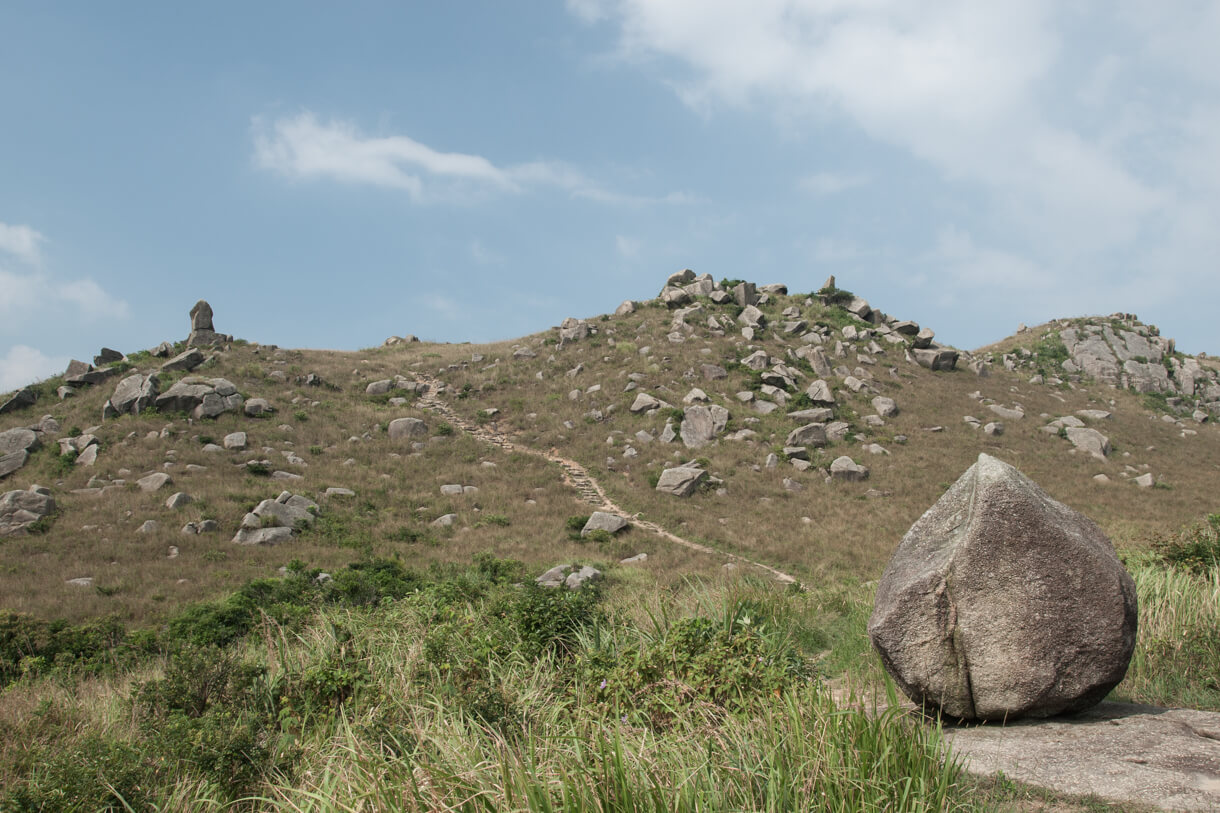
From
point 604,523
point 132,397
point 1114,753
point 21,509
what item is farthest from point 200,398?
point 1114,753

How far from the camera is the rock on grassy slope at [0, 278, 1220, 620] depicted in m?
22.4

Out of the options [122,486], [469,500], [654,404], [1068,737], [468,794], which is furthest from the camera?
[654,404]

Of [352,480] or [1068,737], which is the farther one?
[352,480]

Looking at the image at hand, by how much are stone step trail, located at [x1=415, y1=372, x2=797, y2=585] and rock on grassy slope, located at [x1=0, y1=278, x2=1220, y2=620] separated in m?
0.61

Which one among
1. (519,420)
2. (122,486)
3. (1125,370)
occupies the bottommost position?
(122,486)

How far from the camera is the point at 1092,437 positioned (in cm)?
3500

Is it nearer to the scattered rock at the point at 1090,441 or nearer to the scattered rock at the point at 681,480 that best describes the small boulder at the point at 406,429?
the scattered rock at the point at 681,480

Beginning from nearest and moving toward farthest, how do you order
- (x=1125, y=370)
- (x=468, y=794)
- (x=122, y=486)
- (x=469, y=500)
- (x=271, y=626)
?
(x=468, y=794)
(x=271, y=626)
(x=122, y=486)
(x=469, y=500)
(x=1125, y=370)

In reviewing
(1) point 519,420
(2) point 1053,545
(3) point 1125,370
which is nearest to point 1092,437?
(3) point 1125,370

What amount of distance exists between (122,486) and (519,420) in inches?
783

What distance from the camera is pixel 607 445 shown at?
115ft

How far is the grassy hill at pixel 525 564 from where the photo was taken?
5.62 meters

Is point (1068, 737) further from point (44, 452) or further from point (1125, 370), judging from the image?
point (1125, 370)

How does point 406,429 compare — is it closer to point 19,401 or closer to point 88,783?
point 19,401
